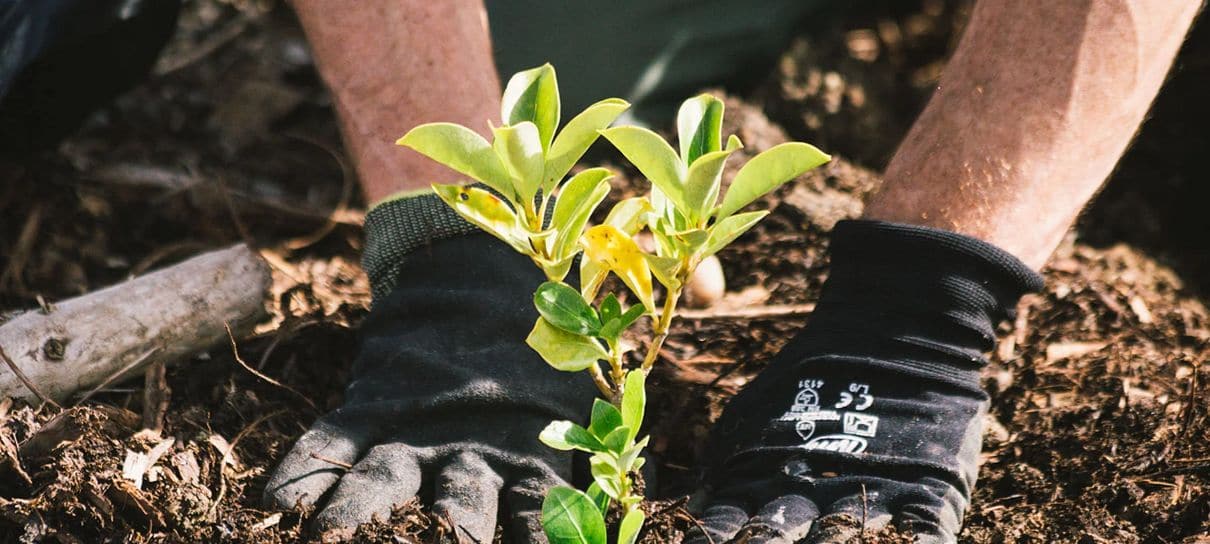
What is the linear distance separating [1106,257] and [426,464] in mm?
1376

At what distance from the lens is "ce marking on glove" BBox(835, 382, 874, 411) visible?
4.31ft

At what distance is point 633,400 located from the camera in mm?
1028

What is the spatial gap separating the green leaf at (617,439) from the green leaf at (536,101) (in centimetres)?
27

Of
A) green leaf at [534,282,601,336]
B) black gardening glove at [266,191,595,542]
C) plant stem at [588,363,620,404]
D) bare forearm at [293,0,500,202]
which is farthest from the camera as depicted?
bare forearm at [293,0,500,202]

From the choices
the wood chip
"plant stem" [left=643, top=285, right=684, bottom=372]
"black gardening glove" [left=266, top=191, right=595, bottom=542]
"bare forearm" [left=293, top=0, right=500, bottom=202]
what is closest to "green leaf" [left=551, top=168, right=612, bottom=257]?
"plant stem" [left=643, top=285, right=684, bottom=372]

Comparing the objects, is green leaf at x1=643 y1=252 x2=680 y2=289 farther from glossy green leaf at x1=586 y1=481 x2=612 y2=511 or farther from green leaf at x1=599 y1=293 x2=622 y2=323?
glossy green leaf at x1=586 y1=481 x2=612 y2=511

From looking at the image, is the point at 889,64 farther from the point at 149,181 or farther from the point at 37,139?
the point at 37,139

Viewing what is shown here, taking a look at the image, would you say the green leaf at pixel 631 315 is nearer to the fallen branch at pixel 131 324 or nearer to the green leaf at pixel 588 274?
the green leaf at pixel 588 274

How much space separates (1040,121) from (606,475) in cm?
78

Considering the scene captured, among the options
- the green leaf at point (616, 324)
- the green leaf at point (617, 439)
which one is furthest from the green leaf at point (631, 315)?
the green leaf at point (617, 439)

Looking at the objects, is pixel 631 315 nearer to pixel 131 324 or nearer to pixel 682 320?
pixel 682 320

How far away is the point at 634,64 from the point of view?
2.22 m

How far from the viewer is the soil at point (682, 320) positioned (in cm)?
128

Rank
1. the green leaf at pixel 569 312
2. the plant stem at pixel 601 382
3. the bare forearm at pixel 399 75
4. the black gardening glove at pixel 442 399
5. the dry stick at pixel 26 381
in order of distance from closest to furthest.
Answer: the green leaf at pixel 569 312
the plant stem at pixel 601 382
the black gardening glove at pixel 442 399
the dry stick at pixel 26 381
the bare forearm at pixel 399 75
